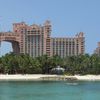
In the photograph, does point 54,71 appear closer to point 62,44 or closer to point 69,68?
point 69,68

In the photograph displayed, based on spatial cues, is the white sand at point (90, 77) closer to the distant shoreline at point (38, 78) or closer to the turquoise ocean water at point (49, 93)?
the distant shoreline at point (38, 78)

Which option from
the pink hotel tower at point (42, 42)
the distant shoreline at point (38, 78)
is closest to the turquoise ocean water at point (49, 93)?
the distant shoreline at point (38, 78)

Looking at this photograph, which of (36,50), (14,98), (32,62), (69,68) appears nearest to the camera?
(14,98)

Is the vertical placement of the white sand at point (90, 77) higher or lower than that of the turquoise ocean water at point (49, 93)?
higher

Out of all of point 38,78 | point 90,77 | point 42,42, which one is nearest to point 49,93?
point 38,78

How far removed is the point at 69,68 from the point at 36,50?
41.3 meters

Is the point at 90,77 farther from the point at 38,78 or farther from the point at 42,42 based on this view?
the point at 42,42

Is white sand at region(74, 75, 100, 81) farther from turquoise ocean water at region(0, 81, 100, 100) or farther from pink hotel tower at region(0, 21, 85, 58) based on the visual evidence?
pink hotel tower at region(0, 21, 85, 58)

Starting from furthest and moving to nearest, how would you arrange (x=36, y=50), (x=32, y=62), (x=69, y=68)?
(x=36, y=50), (x=69, y=68), (x=32, y=62)

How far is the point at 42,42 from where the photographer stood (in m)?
185

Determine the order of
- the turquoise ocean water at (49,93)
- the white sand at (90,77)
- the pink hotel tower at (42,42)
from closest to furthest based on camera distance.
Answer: the turquoise ocean water at (49,93) < the white sand at (90,77) < the pink hotel tower at (42,42)

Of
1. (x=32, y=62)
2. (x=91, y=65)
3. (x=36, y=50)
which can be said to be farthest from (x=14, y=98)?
(x=36, y=50)

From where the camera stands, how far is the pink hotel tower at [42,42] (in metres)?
184

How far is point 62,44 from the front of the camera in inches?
7313
